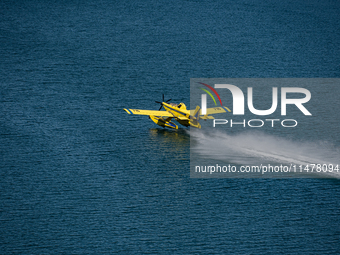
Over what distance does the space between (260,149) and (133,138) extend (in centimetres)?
2406

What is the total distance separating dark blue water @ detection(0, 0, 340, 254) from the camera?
58281 mm

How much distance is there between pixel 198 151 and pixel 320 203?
73.8 ft

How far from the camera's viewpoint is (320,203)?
63125 mm

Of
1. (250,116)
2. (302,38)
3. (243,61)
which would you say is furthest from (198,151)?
(302,38)

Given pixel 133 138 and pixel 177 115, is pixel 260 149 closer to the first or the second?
pixel 177 115

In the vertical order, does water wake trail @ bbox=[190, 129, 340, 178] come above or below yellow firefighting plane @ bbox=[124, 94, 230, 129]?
below

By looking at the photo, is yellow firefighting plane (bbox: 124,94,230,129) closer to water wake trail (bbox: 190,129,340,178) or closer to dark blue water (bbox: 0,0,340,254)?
dark blue water (bbox: 0,0,340,254)

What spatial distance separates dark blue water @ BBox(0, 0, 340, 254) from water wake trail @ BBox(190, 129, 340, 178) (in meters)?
3.09

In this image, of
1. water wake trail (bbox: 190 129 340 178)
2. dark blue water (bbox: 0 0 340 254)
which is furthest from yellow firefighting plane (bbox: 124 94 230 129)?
water wake trail (bbox: 190 129 340 178)

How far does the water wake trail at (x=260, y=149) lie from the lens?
70.1m

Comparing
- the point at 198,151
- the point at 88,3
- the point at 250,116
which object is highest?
the point at 88,3

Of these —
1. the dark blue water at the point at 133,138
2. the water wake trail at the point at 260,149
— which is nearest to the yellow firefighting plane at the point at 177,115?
the dark blue water at the point at 133,138

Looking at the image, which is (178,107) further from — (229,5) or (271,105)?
(229,5)

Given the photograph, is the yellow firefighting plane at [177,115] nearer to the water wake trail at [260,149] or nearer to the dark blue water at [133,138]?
the dark blue water at [133,138]
